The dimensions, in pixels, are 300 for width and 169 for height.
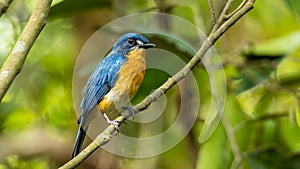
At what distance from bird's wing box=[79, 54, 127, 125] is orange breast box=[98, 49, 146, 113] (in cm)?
2

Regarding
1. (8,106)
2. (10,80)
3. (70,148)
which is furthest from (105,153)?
(10,80)

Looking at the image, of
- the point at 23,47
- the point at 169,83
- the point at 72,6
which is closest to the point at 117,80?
the point at 23,47

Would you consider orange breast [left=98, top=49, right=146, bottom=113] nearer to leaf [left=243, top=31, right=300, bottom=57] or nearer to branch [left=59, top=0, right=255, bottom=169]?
branch [left=59, top=0, right=255, bottom=169]

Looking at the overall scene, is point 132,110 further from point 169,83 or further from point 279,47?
point 279,47

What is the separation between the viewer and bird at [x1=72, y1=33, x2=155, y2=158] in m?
2.28

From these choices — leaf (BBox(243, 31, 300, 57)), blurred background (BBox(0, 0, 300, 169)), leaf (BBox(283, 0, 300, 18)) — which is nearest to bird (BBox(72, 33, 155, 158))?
blurred background (BBox(0, 0, 300, 169))

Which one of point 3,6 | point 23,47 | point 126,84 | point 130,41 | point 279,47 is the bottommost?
point 279,47

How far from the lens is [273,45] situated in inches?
126

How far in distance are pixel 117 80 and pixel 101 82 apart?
0.17 ft

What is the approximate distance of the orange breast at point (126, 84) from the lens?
2.29m

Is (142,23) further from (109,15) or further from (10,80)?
(10,80)

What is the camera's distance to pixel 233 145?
2.69 metres

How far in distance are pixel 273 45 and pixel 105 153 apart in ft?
2.67

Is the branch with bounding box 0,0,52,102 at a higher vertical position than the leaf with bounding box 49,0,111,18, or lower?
lower
